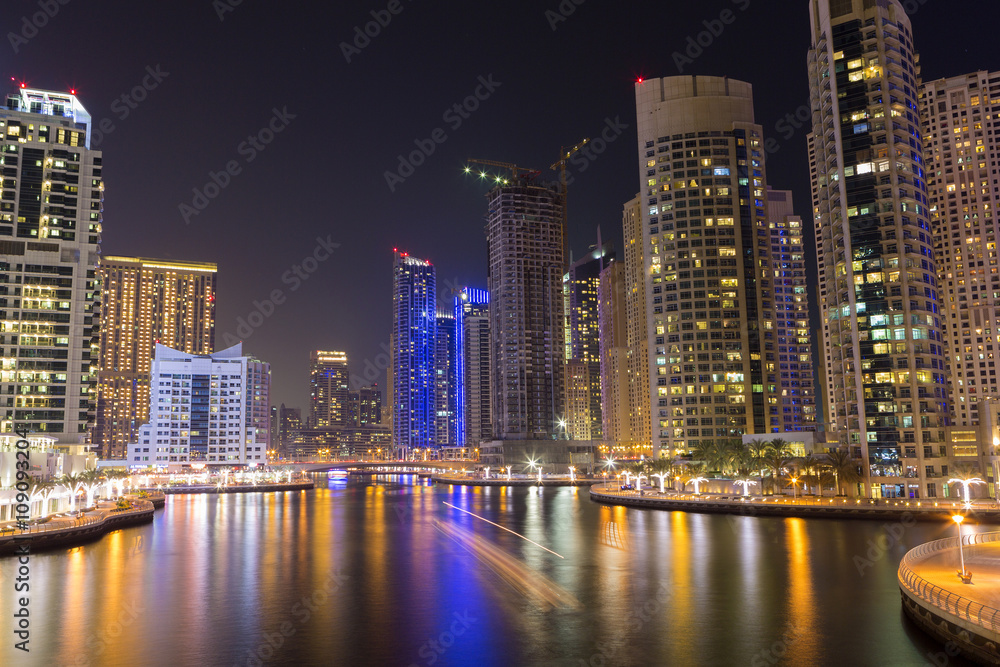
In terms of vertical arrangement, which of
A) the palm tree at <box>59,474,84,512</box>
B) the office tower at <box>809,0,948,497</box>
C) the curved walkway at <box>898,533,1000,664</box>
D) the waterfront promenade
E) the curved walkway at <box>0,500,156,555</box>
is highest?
the office tower at <box>809,0,948,497</box>

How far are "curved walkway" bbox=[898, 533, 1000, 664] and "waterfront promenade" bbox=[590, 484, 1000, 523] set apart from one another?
5152 cm

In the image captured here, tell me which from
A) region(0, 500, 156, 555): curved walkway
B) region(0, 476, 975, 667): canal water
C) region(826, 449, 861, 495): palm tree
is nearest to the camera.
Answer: region(0, 476, 975, 667): canal water

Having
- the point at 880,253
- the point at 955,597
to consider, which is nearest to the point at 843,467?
the point at 880,253

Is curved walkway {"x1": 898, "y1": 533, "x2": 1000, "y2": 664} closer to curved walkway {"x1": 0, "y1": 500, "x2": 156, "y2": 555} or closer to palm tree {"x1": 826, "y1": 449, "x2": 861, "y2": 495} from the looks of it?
palm tree {"x1": 826, "y1": 449, "x2": 861, "y2": 495}

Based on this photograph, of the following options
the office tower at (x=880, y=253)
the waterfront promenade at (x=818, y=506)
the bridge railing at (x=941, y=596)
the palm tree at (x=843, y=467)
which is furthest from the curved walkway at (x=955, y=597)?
the office tower at (x=880, y=253)

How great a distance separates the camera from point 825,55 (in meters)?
153

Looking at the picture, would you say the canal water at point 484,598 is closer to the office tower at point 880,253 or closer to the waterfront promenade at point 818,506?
the waterfront promenade at point 818,506

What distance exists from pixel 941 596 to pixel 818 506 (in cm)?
7903

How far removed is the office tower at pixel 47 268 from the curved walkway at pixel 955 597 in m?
164

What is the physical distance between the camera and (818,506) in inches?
4648

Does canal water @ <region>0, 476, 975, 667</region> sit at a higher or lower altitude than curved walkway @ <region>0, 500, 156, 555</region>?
lower

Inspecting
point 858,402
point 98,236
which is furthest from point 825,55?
point 98,236

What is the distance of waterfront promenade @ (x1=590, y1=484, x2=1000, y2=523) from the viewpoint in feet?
350

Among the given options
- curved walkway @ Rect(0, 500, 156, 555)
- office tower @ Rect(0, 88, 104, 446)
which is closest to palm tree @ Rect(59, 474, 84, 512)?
curved walkway @ Rect(0, 500, 156, 555)
